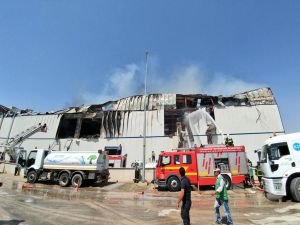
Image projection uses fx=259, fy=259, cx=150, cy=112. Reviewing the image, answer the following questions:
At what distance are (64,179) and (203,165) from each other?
35.5 feet

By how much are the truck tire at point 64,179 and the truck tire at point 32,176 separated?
8.52 ft

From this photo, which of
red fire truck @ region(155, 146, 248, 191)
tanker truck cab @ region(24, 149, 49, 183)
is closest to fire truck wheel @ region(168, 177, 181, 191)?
red fire truck @ region(155, 146, 248, 191)

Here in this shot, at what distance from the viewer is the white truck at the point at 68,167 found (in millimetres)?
20000

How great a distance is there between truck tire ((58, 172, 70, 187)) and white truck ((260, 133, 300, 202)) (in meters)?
14.2

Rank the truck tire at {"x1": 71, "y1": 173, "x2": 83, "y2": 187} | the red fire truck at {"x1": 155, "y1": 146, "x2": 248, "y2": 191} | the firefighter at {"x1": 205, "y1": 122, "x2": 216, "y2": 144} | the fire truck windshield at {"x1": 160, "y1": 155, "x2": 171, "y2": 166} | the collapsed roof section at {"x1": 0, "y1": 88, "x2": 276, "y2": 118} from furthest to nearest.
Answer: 1. the collapsed roof section at {"x1": 0, "y1": 88, "x2": 276, "y2": 118}
2. the firefighter at {"x1": 205, "y1": 122, "x2": 216, "y2": 144}
3. the truck tire at {"x1": 71, "y1": 173, "x2": 83, "y2": 187}
4. the fire truck windshield at {"x1": 160, "y1": 155, "x2": 171, "y2": 166}
5. the red fire truck at {"x1": 155, "y1": 146, "x2": 248, "y2": 191}

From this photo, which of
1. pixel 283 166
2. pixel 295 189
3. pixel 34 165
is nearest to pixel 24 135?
pixel 34 165

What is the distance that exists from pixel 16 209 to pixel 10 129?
2927 cm

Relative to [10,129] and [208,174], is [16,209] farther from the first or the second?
[10,129]

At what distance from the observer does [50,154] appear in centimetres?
2180

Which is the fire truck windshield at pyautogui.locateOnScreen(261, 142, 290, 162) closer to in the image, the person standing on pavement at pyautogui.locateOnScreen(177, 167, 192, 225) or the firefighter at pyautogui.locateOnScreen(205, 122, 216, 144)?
the person standing on pavement at pyautogui.locateOnScreen(177, 167, 192, 225)

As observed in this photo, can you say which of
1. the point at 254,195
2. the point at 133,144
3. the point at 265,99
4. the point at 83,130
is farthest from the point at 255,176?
the point at 83,130

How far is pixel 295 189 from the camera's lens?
11617 mm

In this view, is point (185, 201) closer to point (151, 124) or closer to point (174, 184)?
point (174, 184)

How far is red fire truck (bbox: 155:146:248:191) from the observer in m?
17.6
